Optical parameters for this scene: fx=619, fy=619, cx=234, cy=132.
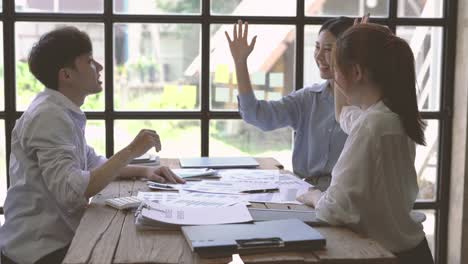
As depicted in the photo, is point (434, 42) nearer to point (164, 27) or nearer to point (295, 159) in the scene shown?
point (295, 159)

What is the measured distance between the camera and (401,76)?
1.66 m

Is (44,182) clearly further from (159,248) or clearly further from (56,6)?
(56,6)

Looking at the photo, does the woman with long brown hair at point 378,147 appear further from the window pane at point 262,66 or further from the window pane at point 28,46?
the window pane at point 28,46

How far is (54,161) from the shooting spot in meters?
1.93

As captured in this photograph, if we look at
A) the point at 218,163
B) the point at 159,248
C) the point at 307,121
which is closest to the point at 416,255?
the point at 159,248

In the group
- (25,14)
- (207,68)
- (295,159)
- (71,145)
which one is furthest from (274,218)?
(25,14)

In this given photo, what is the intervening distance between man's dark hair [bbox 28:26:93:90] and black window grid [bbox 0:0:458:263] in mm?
821

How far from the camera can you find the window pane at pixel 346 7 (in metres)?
3.17

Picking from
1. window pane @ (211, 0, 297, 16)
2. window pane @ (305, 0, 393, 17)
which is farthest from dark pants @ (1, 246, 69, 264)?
window pane @ (305, 0, 393, 17)

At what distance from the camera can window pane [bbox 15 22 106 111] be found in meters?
3.03

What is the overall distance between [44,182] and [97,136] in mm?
1062

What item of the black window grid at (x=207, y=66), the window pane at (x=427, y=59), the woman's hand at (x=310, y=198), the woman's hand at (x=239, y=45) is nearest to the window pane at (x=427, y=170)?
the black window grid at (x=207, y=66)

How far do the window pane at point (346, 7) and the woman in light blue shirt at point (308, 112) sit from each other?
397 millimetres

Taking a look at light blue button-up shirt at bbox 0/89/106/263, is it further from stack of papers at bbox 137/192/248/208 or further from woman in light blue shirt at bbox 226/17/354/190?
woman in light blue shirt at bbox 226/17/354/190
